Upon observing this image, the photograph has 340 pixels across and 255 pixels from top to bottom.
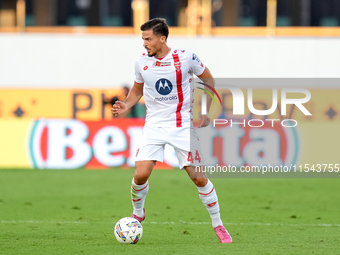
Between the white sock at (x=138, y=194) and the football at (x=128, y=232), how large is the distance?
1.17ft

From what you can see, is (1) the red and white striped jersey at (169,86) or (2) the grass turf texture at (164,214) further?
(1) the red and white striped jersey at (169,86)

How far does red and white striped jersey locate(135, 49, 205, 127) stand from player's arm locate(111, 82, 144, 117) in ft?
0.63

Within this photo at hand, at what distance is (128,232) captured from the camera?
5457mm

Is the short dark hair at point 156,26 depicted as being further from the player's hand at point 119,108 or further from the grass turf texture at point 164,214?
the grass turf texture at point 164,214

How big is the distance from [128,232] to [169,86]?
51.6 inches

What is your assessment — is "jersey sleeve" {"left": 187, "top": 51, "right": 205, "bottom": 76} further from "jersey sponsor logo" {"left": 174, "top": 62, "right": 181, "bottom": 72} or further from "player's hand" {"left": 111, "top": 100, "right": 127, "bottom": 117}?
"player's hand" {"left": 111, "top": 100, "right": 127, "bottom": 117}

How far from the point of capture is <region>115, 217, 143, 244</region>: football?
17.9 feet

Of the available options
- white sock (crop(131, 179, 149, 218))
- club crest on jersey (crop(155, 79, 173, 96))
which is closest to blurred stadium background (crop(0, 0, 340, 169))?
white sock (crop(131, 179, 149, 218))

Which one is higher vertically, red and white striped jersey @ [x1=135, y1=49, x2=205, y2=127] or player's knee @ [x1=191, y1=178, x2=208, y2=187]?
red and white striped jersey @ [x1=135, y1=49, x2=205, y2=127]

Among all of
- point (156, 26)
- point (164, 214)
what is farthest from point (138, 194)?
point (164, 214)

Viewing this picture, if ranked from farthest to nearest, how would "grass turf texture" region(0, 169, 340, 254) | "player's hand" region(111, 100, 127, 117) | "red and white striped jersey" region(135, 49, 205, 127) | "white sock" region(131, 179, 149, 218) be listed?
"white sock" region(131, 179, 149, 218) → "player's hand" region(111, 100, 127, 117) → "red and white striped jersey" region(135, 49, 205, 127) → "grass turf texture" region(0, 169, 340, 254)

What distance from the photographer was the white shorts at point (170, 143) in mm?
5539

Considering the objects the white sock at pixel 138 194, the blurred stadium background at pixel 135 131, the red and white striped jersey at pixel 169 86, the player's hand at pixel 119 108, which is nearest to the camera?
the red and white striped jersey at pixel 169 86

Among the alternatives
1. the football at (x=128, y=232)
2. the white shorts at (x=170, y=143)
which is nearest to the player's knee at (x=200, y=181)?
the white shorts at (x=170, y=143)
